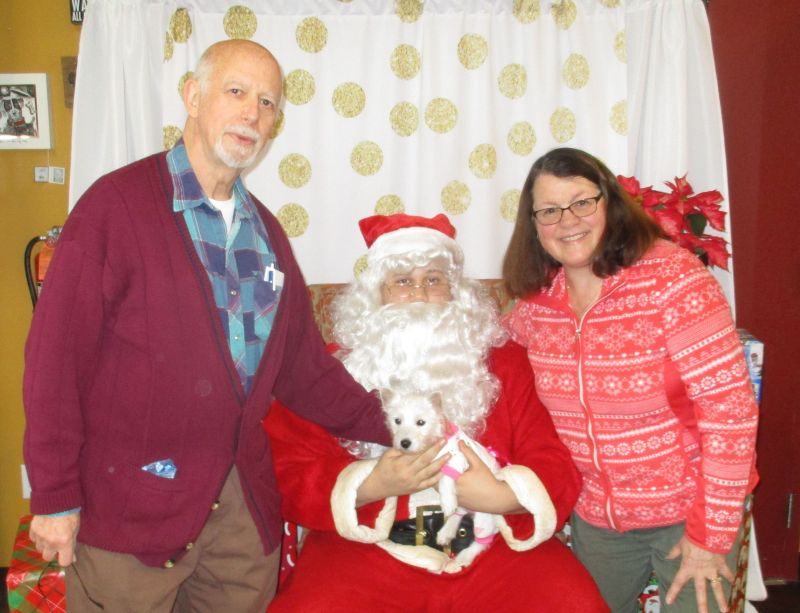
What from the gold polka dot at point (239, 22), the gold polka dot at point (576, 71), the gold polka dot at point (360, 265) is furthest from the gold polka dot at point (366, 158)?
the gold polka dot at point (576, 71)

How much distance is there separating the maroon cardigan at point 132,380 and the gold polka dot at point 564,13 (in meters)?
2.00

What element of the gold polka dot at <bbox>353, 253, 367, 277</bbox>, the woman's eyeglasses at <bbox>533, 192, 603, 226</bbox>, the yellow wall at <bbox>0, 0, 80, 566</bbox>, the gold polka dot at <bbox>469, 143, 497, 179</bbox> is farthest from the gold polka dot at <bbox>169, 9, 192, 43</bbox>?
the woman's eyeglasses at <bbox>533, 192, 603, 226</bbox>

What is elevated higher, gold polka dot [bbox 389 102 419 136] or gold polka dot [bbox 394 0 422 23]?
gold polka dot [bbox 394 0 422 23]

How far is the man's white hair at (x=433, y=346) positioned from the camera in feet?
6.56

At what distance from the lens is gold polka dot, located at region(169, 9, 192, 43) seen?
2.69 m

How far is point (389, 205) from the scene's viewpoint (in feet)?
9.59

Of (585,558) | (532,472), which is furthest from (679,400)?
(585,558)

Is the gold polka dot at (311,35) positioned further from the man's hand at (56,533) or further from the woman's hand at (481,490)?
the man's hand at (56,533)

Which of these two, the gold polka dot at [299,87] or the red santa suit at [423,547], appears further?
the gold polka dot at [299,87]

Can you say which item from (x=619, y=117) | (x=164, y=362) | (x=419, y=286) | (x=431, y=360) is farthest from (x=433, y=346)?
(x=619, y=117)

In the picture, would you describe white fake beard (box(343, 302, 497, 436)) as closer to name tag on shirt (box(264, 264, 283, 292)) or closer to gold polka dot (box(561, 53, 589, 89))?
name tag on shirt (box(264, 264, 283, 292))

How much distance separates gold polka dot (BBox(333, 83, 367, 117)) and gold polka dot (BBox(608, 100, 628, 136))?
1101mm

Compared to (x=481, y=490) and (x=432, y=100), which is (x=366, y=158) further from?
(x=481, y=490)

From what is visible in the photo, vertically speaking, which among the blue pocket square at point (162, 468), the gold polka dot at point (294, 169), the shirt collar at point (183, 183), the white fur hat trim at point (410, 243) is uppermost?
the gold polka dot at point (294, 169)
